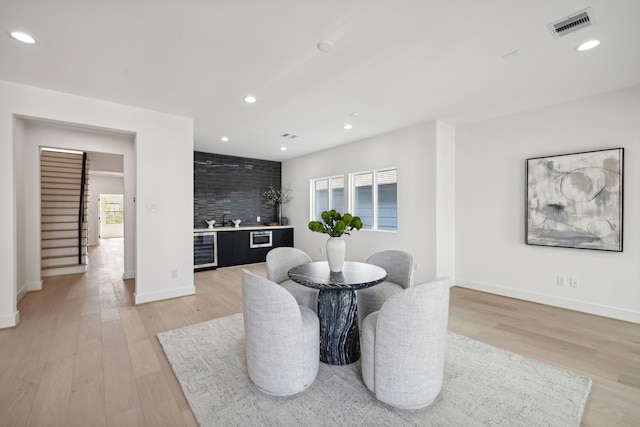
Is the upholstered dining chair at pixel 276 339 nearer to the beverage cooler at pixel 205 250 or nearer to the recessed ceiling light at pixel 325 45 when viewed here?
the recessed ceiling light at pixel 325 45

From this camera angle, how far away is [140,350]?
2.54 m

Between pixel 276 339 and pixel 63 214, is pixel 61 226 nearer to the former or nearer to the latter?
pixel 63 214

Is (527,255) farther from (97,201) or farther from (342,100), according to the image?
(97,201)

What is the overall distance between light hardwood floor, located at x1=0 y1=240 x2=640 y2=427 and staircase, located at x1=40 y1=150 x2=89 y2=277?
49.9 inches

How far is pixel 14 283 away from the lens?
3043 millimetres

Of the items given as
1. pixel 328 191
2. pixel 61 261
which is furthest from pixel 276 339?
pixel 61 261

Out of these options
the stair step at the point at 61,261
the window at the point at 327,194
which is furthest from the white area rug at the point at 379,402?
the stair step at the point at 61,261

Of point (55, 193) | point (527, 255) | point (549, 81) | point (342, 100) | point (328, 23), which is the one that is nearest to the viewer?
point (328, 23)

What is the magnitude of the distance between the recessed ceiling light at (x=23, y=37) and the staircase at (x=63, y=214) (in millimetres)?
4449

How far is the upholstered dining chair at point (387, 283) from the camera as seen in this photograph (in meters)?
2.60

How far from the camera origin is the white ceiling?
1898 mm

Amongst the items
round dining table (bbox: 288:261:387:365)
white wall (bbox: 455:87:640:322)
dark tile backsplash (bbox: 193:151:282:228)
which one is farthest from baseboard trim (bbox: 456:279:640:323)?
dark tile backsplash (bbox: 193:151:282:228)

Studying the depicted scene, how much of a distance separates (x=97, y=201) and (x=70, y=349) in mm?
9987

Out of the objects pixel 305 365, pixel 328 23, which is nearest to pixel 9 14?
pixel 328 23
